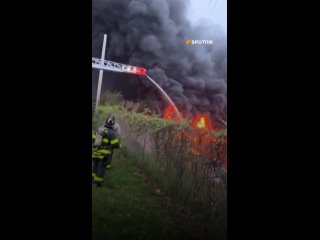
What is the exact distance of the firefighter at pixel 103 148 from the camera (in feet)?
10.3

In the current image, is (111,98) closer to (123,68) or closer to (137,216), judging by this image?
(123,68)

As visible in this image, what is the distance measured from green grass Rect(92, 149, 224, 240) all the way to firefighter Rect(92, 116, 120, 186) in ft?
0.47

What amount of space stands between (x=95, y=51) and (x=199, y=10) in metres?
1.03

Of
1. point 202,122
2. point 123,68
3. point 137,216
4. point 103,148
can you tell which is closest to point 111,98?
point 123,68

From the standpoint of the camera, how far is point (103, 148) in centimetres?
316

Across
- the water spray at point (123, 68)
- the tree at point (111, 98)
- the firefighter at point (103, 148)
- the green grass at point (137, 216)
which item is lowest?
the green grass at point (137, 216)

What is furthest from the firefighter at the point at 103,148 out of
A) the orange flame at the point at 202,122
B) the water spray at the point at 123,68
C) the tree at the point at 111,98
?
the orange flame at the point at 202,122

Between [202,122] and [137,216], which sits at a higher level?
[202,122]

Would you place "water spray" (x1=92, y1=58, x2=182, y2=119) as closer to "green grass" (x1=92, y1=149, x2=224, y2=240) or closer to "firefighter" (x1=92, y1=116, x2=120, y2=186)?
"firefighter" (x1=92, y1=116, x2=120, y2=186)

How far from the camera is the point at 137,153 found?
3201mm

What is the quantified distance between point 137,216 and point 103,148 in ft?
2.27

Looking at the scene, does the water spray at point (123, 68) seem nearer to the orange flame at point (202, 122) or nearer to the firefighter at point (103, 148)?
the orange flame at point (202, 122)

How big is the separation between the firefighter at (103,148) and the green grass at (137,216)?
142 mm
